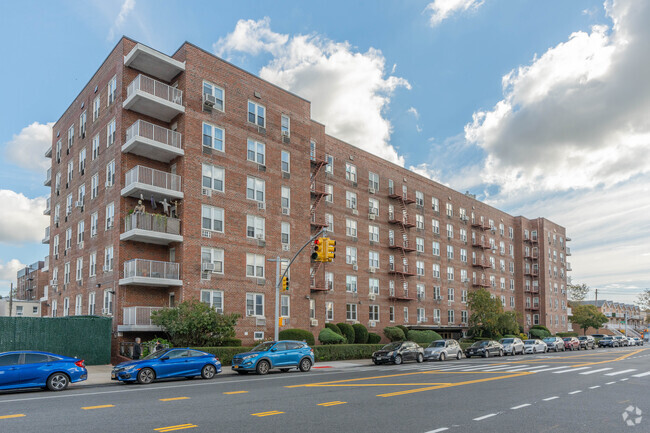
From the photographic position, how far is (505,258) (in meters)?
72.9

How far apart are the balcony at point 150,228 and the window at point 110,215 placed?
5.65 ft

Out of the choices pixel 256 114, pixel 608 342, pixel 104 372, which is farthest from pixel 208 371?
pixel 608 342

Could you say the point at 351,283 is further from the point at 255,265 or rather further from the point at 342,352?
the point at 255,265

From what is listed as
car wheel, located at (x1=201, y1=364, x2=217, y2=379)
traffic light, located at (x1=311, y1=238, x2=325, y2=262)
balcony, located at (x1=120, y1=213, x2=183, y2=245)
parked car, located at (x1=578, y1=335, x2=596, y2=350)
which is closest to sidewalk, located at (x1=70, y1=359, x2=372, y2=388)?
car wheel, located at (x1=201, y1=364, x2=217, y2=379)

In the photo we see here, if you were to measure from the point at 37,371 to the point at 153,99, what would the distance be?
1750 centimetres

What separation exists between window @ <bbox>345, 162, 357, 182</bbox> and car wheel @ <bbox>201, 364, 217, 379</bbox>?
27834mm

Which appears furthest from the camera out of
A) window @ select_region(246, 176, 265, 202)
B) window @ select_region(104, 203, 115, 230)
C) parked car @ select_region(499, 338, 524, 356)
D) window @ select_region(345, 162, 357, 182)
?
window @ select_region(345, 162, 357, 182)

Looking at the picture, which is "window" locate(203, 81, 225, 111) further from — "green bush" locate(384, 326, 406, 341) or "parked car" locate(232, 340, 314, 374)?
"green bush" locate(384, 326, 406, 341)

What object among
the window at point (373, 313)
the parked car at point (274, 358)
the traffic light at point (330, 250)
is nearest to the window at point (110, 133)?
the traffic light at point (330, 250)

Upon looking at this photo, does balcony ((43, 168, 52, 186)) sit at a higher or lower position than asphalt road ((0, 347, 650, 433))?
higher

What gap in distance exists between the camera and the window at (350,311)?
150 ft

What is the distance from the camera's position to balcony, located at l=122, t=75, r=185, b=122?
101ft

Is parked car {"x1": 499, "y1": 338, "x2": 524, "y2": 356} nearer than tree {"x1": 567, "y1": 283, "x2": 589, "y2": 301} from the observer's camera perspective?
Yes

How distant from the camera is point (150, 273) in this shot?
29766 mm
